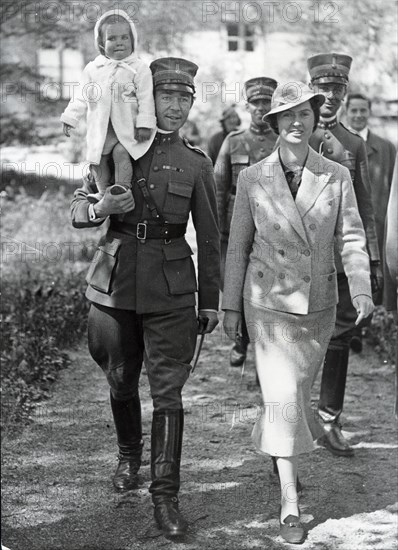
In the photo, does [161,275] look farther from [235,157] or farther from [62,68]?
[62,68]

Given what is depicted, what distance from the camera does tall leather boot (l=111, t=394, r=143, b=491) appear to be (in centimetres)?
526

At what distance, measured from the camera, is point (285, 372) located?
4832 millimetres

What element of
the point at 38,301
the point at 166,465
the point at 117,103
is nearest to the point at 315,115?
the point at 117,103

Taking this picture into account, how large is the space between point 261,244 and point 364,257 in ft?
1.71

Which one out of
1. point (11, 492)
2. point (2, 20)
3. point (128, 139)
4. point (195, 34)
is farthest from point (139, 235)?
point (195, 34)

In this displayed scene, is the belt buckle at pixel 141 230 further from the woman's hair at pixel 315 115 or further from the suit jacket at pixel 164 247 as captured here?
the woman's hair at pixel 315 115

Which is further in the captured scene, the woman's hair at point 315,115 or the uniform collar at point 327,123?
the uniform collar at point 327,123

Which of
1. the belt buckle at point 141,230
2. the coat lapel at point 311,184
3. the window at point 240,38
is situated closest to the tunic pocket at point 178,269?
the belt buckle at point 141,230

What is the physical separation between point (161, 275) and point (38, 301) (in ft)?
14.1

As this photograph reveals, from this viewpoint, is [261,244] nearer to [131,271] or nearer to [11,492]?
[131,271]

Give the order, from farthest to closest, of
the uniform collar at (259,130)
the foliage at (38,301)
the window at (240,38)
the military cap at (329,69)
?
the window at (240,38), the foliage at (38,301), the uniform collar at (259,130), the military cap at (329,69)

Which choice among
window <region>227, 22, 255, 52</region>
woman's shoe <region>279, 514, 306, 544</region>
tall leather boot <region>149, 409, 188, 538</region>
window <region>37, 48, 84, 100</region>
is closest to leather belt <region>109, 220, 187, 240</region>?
tall leather boot <region>149, 409, 188, 538</region>

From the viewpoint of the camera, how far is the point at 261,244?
4918 mm

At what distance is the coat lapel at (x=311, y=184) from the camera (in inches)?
192
